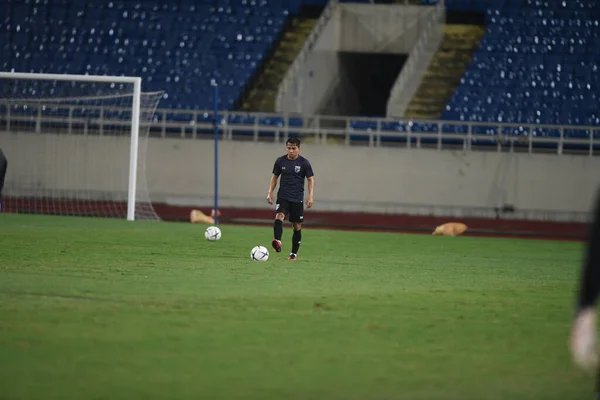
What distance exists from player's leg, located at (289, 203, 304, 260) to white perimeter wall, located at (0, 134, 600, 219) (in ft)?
43.0

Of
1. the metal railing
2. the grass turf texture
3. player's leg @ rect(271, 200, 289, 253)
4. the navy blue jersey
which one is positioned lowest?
the grass turf texture

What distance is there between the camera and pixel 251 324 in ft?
31.1

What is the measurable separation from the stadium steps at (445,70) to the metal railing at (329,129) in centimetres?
119

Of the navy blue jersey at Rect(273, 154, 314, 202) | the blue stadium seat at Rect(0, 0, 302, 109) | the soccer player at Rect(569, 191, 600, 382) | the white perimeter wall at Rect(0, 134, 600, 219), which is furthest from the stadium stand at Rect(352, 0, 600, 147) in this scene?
the soccer player at Rect(569, 191, 600, 382)

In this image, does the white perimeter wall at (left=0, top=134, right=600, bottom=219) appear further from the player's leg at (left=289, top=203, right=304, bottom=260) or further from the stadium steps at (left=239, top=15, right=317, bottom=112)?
the player's leg at (left=289, top=203, right=304, bottom=260)

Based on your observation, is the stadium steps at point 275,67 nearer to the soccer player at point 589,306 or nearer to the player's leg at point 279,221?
the player's leg at point 279,221

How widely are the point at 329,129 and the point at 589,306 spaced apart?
24.5 meters

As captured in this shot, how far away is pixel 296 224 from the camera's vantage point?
647 inches

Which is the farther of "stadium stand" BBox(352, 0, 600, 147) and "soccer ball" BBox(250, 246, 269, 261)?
"stadium stand" BBox(352, 0, 600, 147)

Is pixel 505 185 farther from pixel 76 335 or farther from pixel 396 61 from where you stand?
pixel 76 335

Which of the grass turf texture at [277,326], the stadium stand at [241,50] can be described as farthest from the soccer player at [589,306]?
the stadium stand at [241,50]

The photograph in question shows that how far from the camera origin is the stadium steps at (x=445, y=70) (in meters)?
31.3

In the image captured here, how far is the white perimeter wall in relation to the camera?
28891 mm

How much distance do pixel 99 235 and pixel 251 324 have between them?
11108 millimetres
